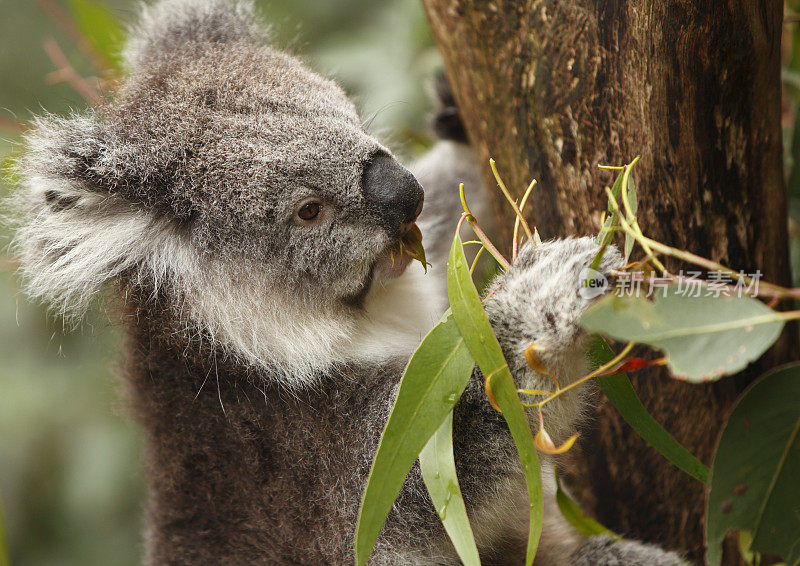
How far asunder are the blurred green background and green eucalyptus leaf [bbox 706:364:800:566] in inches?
96.3

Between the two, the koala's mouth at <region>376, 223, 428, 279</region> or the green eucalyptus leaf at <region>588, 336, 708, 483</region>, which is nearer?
the green eucalyptus leaf at <region>588, 336, 708, 483</region>

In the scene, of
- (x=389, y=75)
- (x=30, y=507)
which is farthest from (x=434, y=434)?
(x=30, y=507)

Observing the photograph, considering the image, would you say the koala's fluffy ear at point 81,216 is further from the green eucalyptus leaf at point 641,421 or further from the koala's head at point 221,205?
the green eucalyptus leaf at point 641,421

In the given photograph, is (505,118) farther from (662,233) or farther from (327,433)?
(327,433)

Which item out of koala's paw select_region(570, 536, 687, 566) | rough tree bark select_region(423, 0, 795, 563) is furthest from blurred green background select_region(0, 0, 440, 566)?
koala's paw select_region(570, 536, 687, 566)

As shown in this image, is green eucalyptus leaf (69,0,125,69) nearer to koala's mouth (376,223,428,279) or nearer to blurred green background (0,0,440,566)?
blurred green background (0,0,440,566)

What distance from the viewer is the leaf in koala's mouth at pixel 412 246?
6.79 feet

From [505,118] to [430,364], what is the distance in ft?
3.55

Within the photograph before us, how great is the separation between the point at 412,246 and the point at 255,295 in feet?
1.63

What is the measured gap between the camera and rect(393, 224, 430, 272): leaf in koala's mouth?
2068mm

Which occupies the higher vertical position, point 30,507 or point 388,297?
point 388,297

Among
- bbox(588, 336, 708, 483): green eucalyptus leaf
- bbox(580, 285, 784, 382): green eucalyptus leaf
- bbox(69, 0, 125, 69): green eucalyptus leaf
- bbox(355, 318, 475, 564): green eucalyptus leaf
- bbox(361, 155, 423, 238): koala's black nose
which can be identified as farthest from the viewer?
bbox(69, 0, 125, 69): green eucalyptus leaf

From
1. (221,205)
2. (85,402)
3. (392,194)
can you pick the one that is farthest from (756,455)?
(85,402)

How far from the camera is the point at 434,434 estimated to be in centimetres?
158
